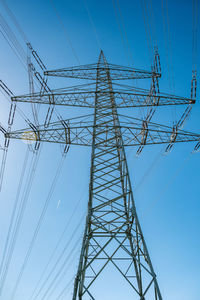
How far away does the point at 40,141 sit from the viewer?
1108cm

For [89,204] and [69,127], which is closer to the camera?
[89,204]

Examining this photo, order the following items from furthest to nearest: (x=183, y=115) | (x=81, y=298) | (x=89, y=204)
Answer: (x=183, y=115) → (x=89, y=204) → (x=81, y=298)

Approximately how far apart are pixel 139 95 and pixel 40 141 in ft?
21.5

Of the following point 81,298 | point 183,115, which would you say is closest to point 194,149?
point 183,115

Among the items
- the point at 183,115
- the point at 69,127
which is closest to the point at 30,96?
the point at 69,127

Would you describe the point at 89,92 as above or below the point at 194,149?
above

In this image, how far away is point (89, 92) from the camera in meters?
12.2

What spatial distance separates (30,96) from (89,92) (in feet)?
11.6

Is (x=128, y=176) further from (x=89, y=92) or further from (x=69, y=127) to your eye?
(x=89, y=92)

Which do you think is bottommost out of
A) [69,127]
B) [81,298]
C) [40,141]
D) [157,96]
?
[81,298]

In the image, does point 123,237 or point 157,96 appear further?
point 157,96

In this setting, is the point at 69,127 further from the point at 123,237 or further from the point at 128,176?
the point at 123,237

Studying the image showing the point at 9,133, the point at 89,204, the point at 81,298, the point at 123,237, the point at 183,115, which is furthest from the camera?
the point at 183,115

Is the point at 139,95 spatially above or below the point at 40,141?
above
